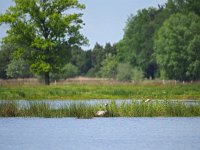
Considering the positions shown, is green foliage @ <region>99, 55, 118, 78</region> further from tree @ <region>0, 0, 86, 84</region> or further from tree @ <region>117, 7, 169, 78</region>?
tree @ <region>0, 0, 86, 84</region>

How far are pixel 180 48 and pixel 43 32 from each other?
28195 mm

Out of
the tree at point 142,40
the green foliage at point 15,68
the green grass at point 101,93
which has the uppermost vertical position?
the tree at point 142,40

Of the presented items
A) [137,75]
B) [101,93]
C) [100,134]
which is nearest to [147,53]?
[137,75]

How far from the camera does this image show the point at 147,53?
13388cm

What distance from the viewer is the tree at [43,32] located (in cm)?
8119

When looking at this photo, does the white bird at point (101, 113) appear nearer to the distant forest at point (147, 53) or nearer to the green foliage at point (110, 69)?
the distant forest at point (147, 53)

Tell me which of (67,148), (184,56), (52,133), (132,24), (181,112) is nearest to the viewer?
(67,148)

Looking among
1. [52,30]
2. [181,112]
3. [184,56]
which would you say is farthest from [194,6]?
[181,112]

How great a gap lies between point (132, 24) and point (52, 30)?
59981 millimetres

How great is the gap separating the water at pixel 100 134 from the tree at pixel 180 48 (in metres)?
64.3

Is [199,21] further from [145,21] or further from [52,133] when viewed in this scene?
[52,133]

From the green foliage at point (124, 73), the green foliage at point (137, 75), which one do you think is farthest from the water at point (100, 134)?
the green foliage at point (124, 73)

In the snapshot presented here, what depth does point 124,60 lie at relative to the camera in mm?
143750

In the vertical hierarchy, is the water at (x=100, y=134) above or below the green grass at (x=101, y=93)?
below
